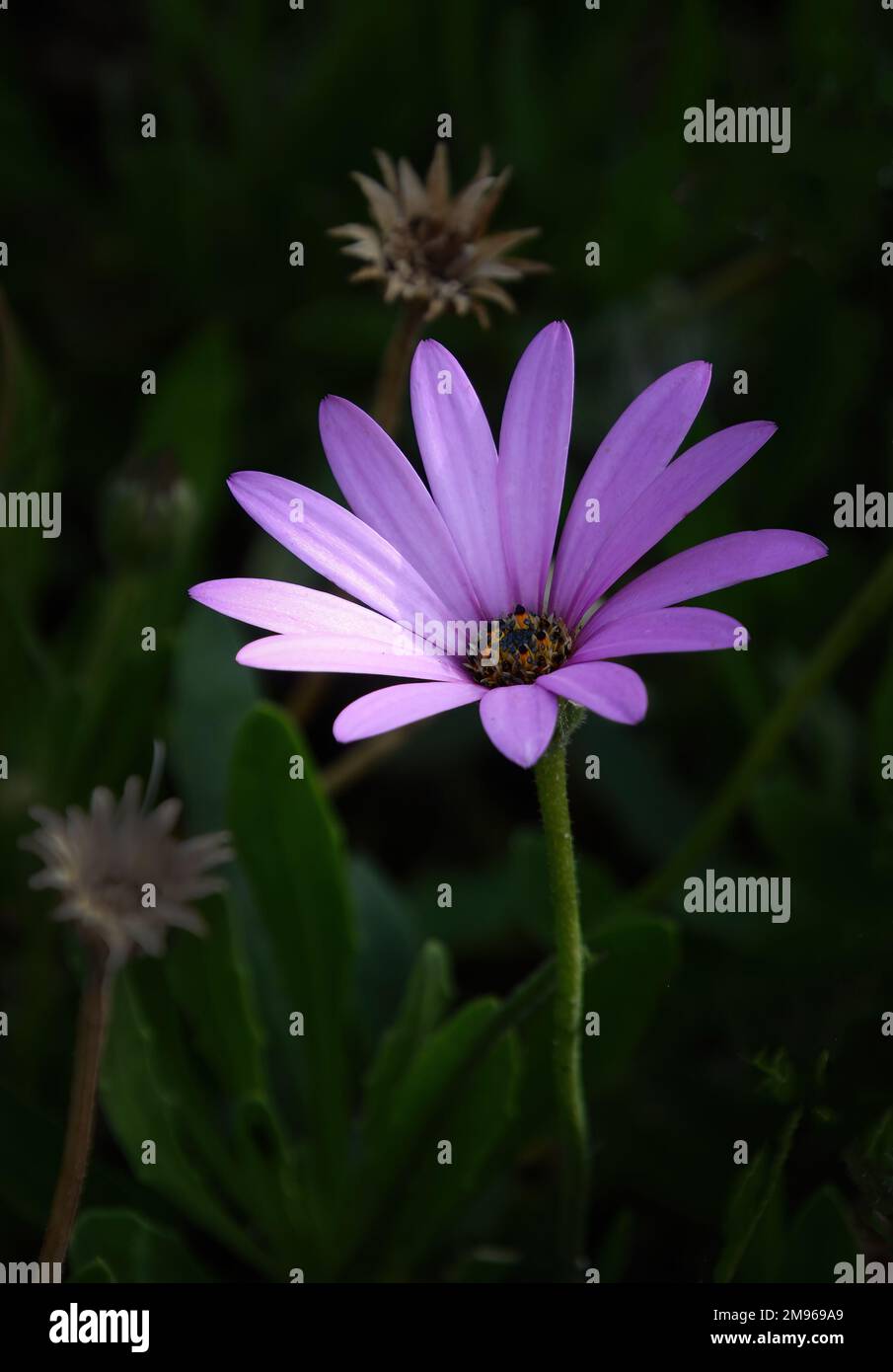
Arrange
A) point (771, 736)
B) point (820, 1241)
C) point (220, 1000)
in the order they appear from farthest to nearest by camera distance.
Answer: point (771, 736) → point (220, 1000) → point (820, 1241)

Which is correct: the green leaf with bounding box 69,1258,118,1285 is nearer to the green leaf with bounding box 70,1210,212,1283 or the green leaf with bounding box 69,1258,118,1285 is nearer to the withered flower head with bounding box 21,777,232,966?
the green leaf with bounding box 70,1210,212,1283

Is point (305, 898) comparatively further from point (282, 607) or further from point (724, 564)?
point (724, 564)

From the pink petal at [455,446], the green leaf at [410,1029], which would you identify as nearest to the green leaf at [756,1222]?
the green leaf at [410,1029]

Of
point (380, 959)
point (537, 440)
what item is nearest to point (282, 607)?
point (537, 440)

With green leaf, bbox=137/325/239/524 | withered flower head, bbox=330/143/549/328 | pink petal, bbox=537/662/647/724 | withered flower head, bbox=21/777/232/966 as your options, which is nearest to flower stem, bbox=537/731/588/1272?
pink petal, bbox=537/662/647/724

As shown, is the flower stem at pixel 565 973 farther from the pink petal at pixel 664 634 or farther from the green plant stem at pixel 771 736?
the green plant stem at pixel 771 736
